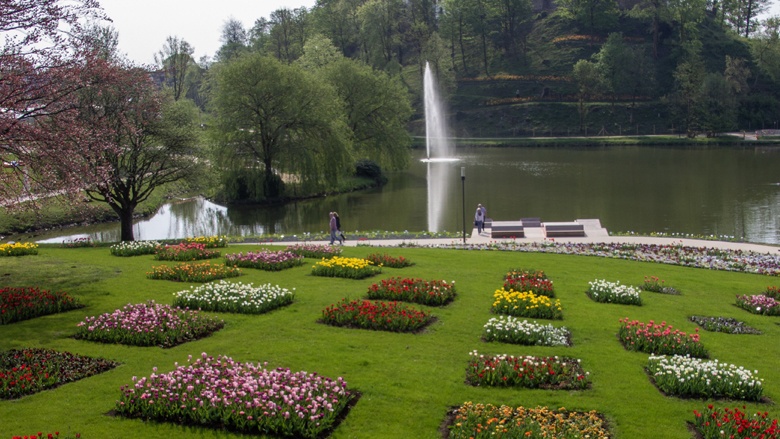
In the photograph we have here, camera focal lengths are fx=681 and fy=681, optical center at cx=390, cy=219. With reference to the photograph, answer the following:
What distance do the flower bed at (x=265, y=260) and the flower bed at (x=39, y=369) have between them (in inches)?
360

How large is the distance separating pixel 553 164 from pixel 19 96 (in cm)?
6128

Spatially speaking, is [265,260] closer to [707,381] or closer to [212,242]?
[212,242]

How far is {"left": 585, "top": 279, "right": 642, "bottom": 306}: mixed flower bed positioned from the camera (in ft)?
58.8

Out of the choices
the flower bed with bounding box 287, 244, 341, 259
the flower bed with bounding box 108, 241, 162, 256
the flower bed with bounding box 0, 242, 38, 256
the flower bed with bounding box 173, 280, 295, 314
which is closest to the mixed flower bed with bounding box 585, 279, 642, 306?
the flower bed with bounding box 173, 280, 295, 314

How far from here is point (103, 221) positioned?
44.3 m

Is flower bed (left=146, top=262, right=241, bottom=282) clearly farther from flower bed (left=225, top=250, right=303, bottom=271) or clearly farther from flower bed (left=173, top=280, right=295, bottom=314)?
flower bed (left=173, top=280, right=295, bottom=314)

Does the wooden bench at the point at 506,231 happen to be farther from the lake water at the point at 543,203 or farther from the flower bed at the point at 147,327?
the flower bed at the point at 147,327

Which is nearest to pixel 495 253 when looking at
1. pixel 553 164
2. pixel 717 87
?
pixel 553 164

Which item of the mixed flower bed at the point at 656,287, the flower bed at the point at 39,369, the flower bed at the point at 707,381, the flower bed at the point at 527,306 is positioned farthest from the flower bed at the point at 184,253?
the flower bed at the point at 707,381

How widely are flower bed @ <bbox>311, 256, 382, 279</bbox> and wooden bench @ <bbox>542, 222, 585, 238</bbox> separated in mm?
13532

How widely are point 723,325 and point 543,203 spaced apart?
103 ft

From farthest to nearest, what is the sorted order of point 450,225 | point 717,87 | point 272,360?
1. point 717,87
2. point 450,225
3. point 272,360

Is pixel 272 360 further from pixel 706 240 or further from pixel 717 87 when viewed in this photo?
pixel 717 87

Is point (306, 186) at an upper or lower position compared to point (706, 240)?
upper
